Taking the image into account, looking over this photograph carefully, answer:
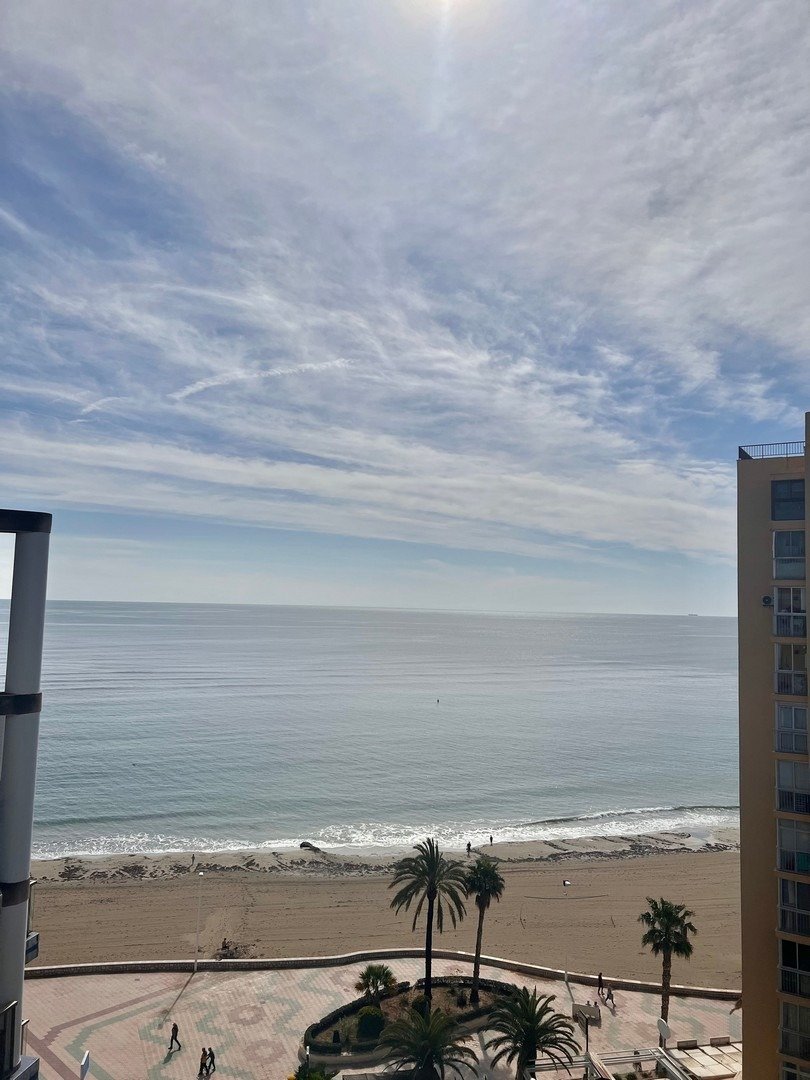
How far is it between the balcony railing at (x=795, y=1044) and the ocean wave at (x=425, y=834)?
3876 cm

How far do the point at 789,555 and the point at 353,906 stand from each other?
36.0 meters

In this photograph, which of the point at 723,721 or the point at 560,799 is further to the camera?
the point at 723,721

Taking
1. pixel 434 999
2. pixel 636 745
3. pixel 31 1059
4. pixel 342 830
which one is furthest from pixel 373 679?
pixel 31 1059

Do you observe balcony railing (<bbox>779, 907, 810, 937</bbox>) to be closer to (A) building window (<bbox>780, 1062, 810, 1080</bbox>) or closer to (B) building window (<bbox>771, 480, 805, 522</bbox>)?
(A) building window (<bbox>780, 1062, 810, 1080</bbox>)

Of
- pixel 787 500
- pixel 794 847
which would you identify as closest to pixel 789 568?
pixel 787 500

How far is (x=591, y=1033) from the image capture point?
2645 cm

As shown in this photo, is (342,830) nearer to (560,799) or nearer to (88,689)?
(560,799)

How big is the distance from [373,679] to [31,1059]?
417 feet

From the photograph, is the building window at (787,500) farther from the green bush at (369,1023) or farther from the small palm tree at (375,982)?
the small palm tree at (375,982)

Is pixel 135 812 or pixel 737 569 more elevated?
pixel 737 569

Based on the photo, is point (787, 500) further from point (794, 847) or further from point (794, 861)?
point (794, 861)

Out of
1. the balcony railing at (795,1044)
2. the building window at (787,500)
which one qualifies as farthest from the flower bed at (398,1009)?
the building window at (787,500)

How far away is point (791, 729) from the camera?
17.5 meters

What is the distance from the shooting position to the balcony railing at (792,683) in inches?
690
